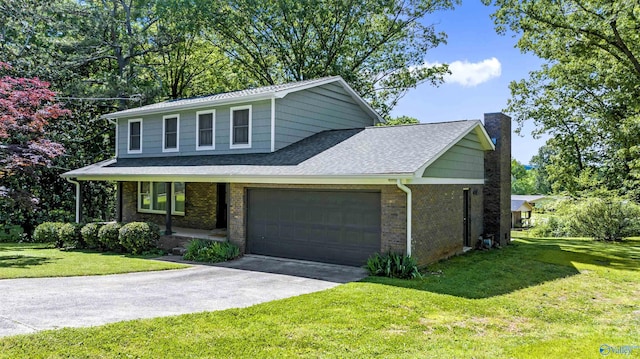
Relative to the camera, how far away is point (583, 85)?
93.8 feet

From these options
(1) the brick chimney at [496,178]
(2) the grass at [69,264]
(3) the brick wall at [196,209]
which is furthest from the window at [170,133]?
(1) the brick chimney at [496,178]

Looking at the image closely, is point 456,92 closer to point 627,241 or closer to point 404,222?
point 627,241

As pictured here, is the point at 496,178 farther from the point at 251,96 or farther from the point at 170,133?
the point at 170,133

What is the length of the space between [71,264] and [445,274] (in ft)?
32.1

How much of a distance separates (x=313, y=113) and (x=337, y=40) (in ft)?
41.8

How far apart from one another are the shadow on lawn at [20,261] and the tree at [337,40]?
17264 mm

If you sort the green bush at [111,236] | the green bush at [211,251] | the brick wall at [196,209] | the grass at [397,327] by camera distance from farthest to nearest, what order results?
the brick wall at [196,209]
the green bush at [111,236]
the green bush at [211,251]
the grass at [397,327]

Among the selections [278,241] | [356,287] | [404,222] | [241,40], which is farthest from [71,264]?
[241,40]

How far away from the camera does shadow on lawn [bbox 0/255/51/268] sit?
11.2m

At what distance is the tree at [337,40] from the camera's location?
25328 mm

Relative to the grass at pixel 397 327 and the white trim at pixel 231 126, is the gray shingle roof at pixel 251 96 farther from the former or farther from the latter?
the grass at pixel 397 327

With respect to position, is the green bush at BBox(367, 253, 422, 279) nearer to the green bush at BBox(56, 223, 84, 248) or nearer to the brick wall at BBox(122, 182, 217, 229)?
the brick wall at BBox(122, 182, 217, 229)

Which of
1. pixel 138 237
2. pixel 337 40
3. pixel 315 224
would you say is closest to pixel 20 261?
pixel 138 237

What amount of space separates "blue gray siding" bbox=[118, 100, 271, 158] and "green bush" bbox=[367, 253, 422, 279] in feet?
19.5
